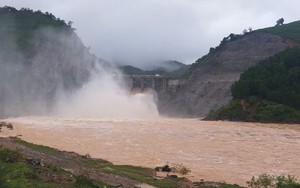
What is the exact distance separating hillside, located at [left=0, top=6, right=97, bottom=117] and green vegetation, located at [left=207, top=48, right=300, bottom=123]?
40.1 m

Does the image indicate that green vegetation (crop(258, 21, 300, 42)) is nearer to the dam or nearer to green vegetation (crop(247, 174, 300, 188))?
the dam

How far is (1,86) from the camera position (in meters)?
94.1

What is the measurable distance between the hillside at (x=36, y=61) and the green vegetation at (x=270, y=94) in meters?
40.1

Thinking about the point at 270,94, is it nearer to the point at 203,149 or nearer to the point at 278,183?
the point at 203,149

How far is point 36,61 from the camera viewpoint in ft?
348

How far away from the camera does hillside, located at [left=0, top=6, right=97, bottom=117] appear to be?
95812 millimetres

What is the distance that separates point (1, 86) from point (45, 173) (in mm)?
82504

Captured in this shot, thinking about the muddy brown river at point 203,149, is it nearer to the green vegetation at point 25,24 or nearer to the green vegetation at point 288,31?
the green vegetation at point 288,31

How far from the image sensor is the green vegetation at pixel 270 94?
66312 mm

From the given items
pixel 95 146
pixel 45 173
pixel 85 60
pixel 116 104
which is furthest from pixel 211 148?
pixel 85 60

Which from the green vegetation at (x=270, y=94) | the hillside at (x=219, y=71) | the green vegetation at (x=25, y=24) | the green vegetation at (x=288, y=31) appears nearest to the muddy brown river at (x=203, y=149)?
the green vegetation at (x=270, y=94)

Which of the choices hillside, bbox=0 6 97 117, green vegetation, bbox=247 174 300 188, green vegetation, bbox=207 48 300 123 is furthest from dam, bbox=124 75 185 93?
green vegetation, bbox=247 174 300 188

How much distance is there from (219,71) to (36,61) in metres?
40.4

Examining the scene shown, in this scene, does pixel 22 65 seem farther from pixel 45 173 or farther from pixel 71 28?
pixel 45 173
